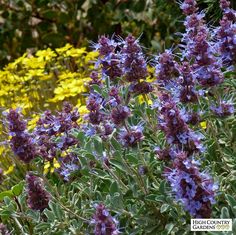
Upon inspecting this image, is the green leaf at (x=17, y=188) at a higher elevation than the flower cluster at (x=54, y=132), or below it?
below

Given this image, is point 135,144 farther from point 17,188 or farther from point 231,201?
point 17,188

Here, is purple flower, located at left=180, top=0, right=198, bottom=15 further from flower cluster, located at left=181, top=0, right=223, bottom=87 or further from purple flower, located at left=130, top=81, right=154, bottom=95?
purple flower, located at left=130, top=81, right=154, bottom=95

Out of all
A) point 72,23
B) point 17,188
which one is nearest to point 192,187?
point 17,188

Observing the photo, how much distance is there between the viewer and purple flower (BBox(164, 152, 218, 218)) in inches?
69.2

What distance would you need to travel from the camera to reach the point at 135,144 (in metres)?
2.14

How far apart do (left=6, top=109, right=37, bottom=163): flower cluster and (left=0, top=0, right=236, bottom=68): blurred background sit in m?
2.69

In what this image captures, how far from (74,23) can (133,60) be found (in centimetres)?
336

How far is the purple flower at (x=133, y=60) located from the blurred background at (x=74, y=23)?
2.46 metres

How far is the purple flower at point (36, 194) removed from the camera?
7.30ft

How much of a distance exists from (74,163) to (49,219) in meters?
0.34

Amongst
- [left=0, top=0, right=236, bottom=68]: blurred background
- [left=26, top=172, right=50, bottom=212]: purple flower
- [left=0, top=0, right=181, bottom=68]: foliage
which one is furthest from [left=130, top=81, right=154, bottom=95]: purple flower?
[left=0, top=0, right=181, bottom=68]: foliage

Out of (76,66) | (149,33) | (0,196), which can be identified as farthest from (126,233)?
(149,33)

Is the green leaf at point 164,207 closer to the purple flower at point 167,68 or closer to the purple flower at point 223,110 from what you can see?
the purple flower at point 223,110

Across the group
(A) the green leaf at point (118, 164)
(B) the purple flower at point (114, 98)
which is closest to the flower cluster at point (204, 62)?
(B) the purple flower at point (114, 98)
